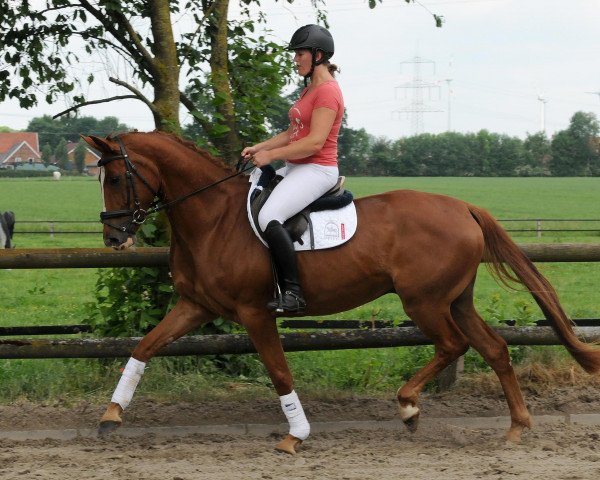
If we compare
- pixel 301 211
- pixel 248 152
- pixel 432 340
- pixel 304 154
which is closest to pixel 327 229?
pixel 301 211

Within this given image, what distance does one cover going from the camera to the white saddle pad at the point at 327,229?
232 inches

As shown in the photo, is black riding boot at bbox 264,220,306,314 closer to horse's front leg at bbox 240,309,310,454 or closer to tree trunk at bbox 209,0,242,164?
horse's front leg at bbox 240,309,310,454

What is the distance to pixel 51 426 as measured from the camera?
630cm

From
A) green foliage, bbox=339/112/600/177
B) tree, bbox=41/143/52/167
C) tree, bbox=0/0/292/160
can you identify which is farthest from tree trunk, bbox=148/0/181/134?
tree, bbox=41/143/52/167

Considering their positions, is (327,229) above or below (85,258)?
above

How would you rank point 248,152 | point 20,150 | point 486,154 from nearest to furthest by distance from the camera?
point 248,152 < point 486,154 < point 20,150

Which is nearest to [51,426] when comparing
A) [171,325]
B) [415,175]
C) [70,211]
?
[171,325]

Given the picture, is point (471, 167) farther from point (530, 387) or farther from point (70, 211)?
point (530, 387)

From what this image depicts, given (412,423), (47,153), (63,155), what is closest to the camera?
(412,423)

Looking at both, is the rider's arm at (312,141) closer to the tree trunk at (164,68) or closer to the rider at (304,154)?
the rider at (304,154)

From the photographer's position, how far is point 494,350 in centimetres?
624

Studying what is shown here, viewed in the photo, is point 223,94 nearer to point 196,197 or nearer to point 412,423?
point 196,197

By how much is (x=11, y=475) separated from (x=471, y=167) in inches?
2701

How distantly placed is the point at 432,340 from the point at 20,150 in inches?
3806
